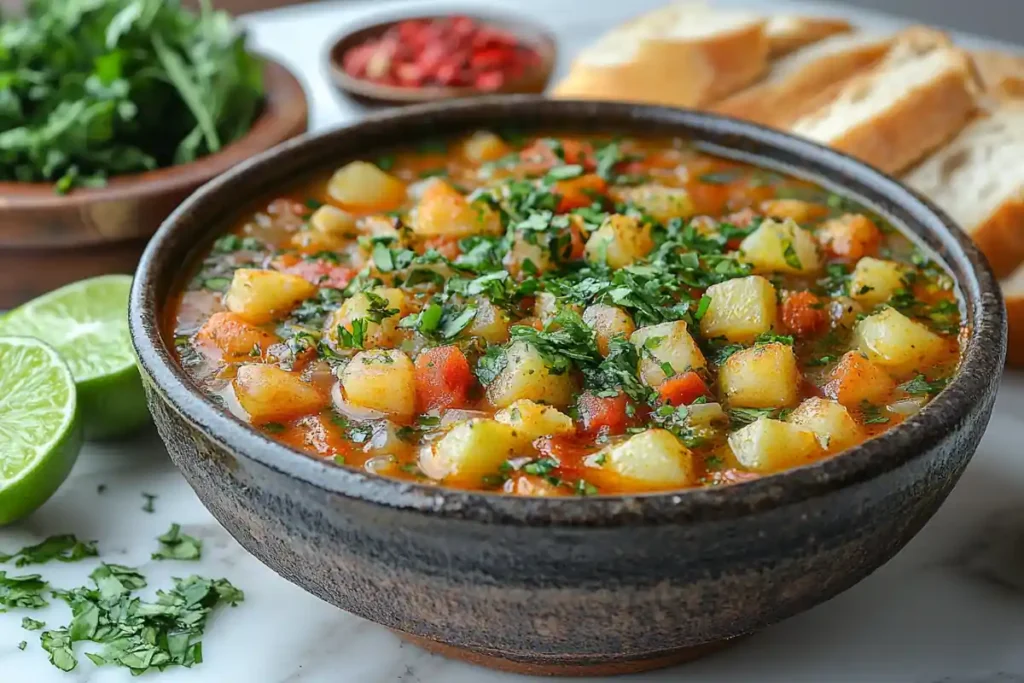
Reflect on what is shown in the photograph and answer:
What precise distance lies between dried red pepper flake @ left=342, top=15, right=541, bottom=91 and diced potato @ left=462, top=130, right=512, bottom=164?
3.38 feet

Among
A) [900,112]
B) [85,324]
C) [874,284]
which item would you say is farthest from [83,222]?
[900,112]

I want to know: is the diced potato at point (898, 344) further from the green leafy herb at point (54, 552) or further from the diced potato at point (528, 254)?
the green leafy herb at point (54, 552)

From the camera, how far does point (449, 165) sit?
333cm

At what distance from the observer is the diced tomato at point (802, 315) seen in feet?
8.41

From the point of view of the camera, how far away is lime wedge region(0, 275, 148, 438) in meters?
2.91

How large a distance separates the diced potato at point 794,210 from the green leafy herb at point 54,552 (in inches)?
74.0

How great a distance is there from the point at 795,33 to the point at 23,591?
11.6 ft

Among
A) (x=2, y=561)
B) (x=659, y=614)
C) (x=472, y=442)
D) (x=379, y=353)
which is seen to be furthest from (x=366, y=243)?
(x=659, y=614)

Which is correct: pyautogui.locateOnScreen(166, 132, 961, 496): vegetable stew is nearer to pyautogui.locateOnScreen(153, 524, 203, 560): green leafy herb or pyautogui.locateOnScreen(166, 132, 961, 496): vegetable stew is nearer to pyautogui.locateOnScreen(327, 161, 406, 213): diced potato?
pyautogui.locateOnScreen(327, 161, 406, 213): diced potato

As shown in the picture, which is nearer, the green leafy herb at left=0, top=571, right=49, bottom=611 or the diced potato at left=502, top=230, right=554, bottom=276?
the green leafy herb at left=0, top=571, right=49, bottom=611

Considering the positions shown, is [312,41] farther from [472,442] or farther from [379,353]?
[472,442]

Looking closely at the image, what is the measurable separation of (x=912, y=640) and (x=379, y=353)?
1.27 m

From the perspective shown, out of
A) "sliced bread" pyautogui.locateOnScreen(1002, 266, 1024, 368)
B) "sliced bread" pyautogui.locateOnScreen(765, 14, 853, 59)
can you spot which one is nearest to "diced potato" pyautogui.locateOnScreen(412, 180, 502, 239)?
"sliced bread" pyautogui.locateOnScreen(1002, 266, 1024, 368)

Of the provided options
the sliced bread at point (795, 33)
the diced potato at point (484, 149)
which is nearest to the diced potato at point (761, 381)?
the diced potato at point (484, 149)
